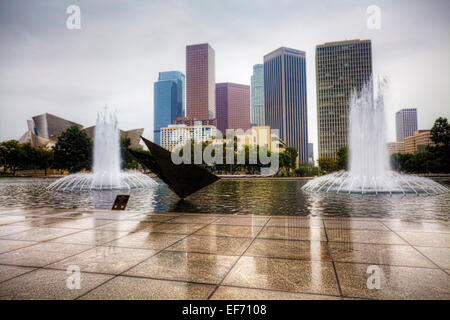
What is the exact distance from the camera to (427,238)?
218 inches

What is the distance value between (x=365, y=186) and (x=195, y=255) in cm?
1865

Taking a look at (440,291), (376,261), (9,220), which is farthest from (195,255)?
(9,220)

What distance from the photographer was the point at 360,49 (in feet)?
435

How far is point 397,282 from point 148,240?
4141mm

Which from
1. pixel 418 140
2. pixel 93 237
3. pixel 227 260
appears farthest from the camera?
pixel 418 140

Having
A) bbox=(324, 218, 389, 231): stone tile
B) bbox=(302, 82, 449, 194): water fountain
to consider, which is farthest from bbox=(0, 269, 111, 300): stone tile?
bbox=(302, 82, 449, 194): water fountain

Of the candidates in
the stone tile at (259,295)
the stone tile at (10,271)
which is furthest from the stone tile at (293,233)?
the stone tile at (10,271)

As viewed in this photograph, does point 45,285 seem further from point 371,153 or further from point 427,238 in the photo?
point 371,153

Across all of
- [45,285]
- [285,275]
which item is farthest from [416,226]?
[45,285]

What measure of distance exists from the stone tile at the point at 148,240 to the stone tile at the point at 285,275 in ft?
5.64

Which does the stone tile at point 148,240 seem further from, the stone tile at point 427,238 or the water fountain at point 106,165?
the water fountain at point 106,165

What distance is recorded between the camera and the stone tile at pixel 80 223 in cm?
702

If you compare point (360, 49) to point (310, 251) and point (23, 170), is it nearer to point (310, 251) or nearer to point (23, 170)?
point (23, 170)

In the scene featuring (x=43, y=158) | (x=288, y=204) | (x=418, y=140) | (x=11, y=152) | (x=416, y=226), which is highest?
(x=418, y=140)
